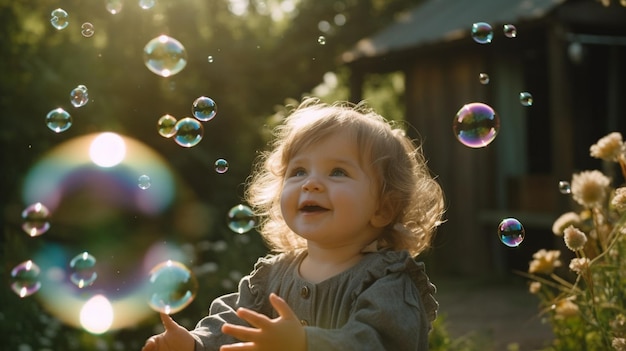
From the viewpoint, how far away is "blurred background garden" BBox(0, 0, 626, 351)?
7.16m

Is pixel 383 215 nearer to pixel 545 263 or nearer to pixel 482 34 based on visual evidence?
pixel 545 263

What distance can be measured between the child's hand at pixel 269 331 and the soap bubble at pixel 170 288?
2.52 feet

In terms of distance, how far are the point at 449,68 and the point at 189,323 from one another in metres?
5.04

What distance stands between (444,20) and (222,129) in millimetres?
2792

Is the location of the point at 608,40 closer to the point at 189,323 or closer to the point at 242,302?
the point at 189,323

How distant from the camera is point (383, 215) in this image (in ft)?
8.36

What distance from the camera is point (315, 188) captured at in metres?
2.37

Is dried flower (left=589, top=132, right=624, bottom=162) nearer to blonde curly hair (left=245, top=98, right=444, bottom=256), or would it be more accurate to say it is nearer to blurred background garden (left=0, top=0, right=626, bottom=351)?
blonde curly hair (left=245, top=98, right=444, bottom=256)

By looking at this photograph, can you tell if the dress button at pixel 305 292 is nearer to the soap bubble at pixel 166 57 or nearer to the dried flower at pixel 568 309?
the dried flower at pixel 568 309

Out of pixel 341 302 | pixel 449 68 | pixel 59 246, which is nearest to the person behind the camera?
pixel 341 302

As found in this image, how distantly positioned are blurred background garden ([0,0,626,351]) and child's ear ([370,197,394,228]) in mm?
3039

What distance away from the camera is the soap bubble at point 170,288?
107 inches

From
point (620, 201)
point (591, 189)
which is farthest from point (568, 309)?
point (620, 201)

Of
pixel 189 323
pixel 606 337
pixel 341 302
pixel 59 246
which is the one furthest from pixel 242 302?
pixel 59 246
